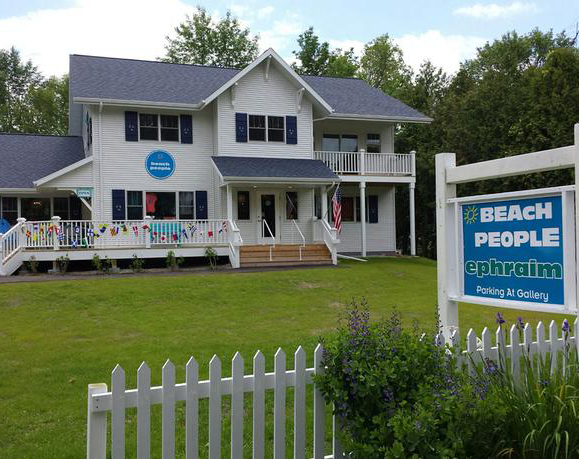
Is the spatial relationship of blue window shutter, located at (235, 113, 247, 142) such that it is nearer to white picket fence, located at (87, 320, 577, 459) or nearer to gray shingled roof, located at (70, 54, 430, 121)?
gray shingled roof, located at (70, 54, 430, 121)

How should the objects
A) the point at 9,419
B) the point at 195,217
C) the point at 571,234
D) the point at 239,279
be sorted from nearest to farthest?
the point at 571,234
the point at 9,419
the point at 239,279
the point at 195,217

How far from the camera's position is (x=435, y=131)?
121ft

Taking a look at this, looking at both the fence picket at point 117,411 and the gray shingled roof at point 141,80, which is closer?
the fence picket at point 117,411

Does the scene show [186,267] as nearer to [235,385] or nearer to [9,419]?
[9,419]

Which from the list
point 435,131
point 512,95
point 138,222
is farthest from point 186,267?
point 435,131

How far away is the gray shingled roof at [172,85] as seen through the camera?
21481mm

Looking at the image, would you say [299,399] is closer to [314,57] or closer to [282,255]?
[282,255]

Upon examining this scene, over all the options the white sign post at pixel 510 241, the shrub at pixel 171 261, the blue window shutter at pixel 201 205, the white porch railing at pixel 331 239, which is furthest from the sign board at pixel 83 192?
the white sign post at pixel 510 241

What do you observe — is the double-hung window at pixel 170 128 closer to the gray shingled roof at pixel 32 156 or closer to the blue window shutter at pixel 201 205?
the blue window shutter at pixel 201 205

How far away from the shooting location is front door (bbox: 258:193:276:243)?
22.7 meters

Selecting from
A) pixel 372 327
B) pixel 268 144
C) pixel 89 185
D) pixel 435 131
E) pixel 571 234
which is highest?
pixel 435 131

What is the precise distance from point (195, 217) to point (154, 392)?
18757 mm

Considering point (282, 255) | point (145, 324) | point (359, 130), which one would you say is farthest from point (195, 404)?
point (359, 130)

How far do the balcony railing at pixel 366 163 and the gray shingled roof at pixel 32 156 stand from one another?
11201 millimetres
